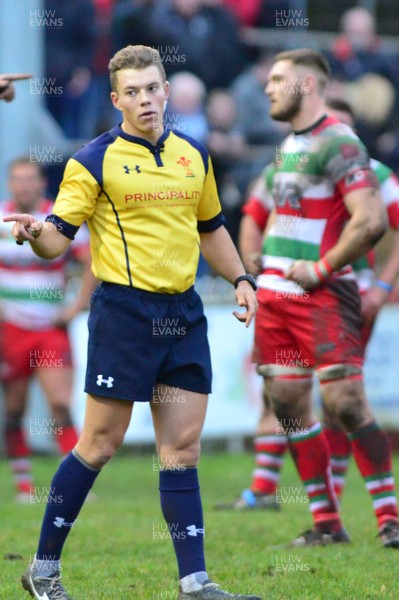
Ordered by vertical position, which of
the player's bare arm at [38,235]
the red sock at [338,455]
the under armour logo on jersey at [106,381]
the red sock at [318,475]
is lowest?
the red sock at [338,455]

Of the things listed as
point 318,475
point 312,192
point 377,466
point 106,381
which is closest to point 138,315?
point 106,381

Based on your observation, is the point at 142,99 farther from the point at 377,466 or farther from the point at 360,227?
the point at 377,466

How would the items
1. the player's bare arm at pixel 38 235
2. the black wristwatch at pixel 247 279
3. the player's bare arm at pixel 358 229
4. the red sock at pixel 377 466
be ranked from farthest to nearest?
Answer: the red sock at pixel 377 466 < the player's bare arm at pixel 358 229 < the black wristwatch at pixel 247 279 < the player's bare arm at pixel 38 235

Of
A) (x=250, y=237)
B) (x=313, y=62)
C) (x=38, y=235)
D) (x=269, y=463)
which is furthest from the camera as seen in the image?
(x=269, y=463)

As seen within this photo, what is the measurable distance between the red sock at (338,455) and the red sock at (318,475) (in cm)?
131

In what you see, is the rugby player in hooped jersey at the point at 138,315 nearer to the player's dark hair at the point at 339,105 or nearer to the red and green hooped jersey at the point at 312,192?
the red and green hooped jersey at the point at 312,192

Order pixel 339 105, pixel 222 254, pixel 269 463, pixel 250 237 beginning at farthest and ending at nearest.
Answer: pixel 269 463, pixel 339 105, pixel 250 237, pixel 222 254

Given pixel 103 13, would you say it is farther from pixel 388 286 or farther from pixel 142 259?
pixel 142 259

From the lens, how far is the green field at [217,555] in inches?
234

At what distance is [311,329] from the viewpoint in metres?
7.23

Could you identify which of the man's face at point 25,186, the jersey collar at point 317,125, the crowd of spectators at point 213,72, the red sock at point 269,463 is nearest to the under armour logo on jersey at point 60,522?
the jersey collar at point 317,125

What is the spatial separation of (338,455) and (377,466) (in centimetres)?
144

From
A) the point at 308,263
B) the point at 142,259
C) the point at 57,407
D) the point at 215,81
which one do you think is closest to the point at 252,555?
the point at 308,263

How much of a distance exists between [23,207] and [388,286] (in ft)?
11.4
